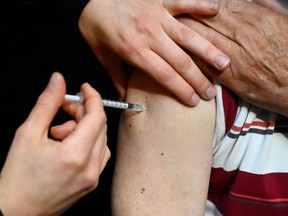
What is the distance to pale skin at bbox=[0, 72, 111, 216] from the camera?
2.85 ft

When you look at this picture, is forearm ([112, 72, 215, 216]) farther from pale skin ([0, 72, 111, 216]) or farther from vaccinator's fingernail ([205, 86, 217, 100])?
pale skin ([0, 72, 111, 216])

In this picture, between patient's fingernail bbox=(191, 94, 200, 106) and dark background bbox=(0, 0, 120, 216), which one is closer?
patient's fingernail bbox=(191, 94, 200, 106)

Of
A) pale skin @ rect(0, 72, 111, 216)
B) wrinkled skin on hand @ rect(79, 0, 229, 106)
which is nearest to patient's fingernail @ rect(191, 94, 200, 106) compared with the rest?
wrinkled skin on hand @ rect(79, 0, 229, 106)

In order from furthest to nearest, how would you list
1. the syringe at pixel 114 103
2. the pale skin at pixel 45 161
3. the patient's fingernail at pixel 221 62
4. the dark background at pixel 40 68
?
the dark background at pixel 40 68 < the patient's fingernail at pixel 221 62 < the syringe at pixel 114 103 < the pale skin at pixel 45 161

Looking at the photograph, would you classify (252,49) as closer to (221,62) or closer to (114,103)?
(221,62)

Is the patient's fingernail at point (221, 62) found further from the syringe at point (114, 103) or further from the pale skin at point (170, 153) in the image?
the syringe at point (114, 103)

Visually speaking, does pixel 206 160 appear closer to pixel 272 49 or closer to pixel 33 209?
pixel 272 49

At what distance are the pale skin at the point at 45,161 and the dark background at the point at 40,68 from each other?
0.74 meters

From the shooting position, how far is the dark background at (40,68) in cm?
170

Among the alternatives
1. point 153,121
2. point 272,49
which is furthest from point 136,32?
point 272,49

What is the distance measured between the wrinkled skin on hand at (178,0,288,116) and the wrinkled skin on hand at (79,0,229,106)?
1.2 inches

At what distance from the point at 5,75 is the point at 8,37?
144mm

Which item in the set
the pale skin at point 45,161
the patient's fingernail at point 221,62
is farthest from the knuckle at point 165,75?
the pale skin at point 45,161

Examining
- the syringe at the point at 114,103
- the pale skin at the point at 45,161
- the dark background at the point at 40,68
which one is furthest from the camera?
the dark background at the point at 40,68
